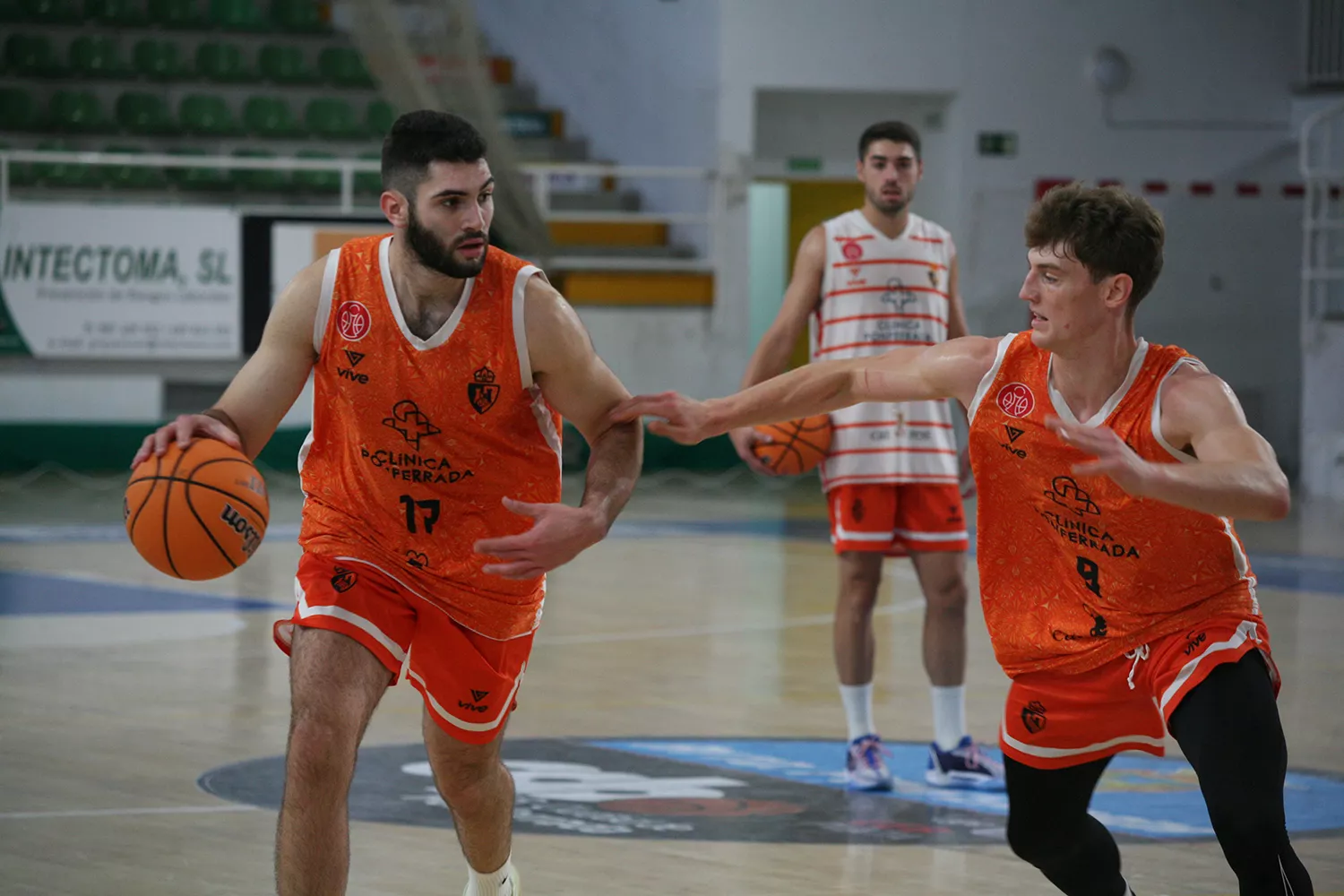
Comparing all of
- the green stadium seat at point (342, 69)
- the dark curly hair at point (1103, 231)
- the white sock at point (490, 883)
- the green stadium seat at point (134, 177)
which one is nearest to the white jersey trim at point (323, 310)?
the white sock at point (490, 883)

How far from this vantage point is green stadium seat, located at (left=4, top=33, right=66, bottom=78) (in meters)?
18.7

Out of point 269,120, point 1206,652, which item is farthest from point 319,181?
point 1206,652

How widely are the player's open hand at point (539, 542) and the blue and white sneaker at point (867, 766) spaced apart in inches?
96.4

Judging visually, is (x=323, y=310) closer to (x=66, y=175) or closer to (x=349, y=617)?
(x=349, y=617)

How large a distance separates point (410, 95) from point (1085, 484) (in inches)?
372

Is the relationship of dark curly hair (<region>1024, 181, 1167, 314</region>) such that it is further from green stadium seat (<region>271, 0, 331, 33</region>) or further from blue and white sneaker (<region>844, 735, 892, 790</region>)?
green stadium seat (<region>271, 0, 331, 33</region>)

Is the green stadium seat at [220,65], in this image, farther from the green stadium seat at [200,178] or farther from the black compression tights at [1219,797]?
the black compression tights at [1219,797]

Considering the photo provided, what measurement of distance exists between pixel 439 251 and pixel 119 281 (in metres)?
13.2

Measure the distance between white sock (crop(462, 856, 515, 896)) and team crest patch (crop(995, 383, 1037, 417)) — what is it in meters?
1.63

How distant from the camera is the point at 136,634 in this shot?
351 inches

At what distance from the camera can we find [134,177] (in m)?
17.6

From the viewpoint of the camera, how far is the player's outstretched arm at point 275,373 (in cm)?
414

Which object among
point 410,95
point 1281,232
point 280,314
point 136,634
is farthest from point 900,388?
point 1281,232

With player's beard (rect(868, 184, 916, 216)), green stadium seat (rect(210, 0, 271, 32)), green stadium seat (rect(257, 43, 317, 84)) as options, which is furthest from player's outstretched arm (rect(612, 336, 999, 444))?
green stadium seat (rect(210, 0, 271, 32))
